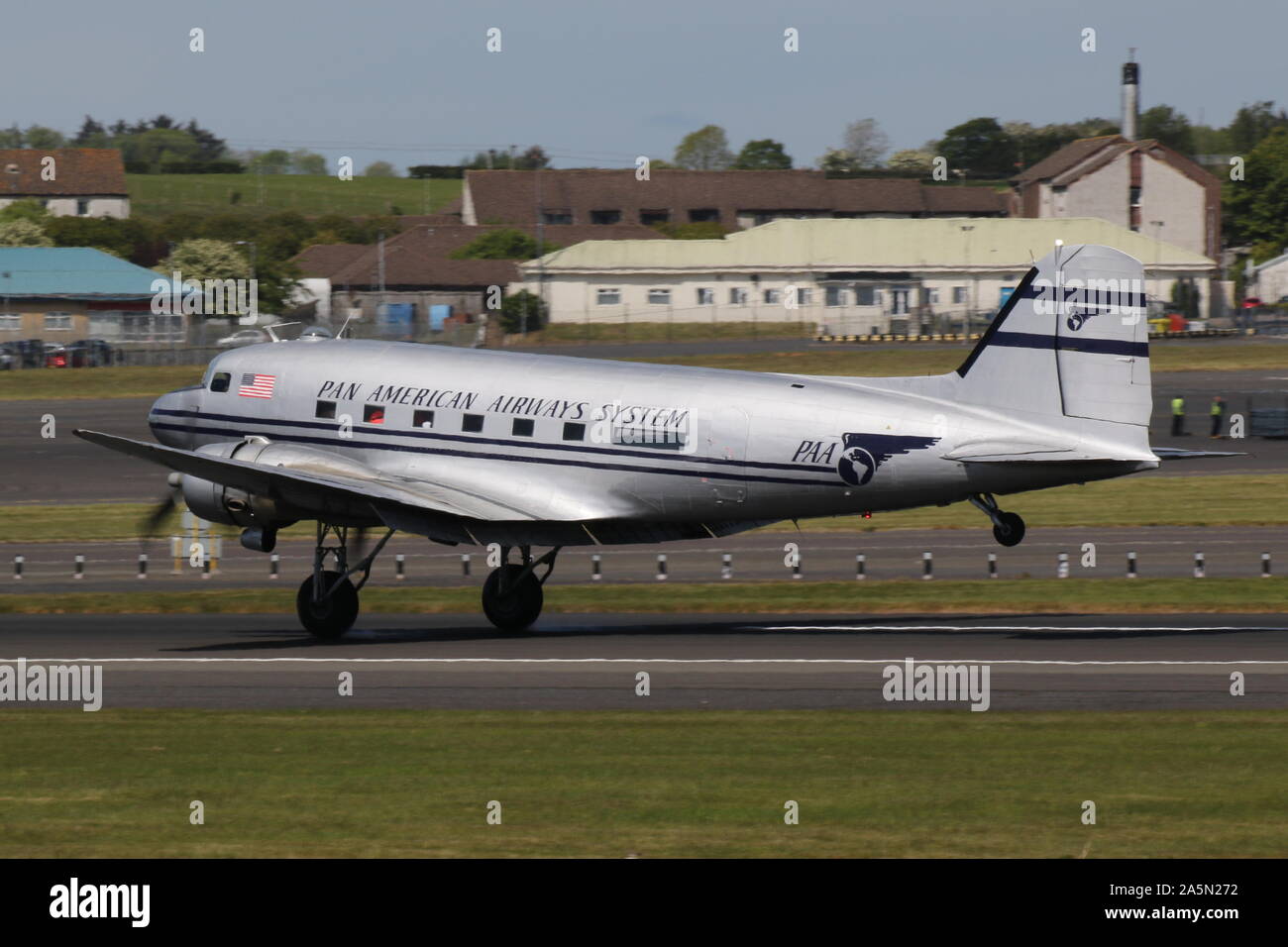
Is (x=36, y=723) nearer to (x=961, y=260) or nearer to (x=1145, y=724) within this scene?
(x=1145, y=724)

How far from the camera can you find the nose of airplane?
33000 mm

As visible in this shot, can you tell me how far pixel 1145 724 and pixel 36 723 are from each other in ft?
50.4

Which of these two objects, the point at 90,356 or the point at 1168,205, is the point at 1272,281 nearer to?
the point at 1168,205

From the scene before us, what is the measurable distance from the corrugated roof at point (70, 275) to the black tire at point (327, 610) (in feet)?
322

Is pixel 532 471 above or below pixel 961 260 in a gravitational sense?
below

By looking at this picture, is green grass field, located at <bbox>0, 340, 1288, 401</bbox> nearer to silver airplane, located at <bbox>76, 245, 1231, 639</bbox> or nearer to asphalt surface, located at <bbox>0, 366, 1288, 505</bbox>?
asphalt surface, located at <bbox>0, 366, 1288, 505</bbox>

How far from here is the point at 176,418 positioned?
3316cm

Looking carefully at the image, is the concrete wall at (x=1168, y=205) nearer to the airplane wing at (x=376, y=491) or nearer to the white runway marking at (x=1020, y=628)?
the white runway marking at (x=1020, y=628)

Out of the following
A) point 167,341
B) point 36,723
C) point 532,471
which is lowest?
point 36,723


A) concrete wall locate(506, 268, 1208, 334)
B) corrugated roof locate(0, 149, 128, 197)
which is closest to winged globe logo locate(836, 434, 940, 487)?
concrete wall locate(506, 268, 1208, 334)

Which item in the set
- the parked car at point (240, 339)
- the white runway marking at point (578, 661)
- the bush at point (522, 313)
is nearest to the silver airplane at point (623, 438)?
the white runway marking at point (578, 661)

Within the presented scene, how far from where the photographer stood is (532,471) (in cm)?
3044

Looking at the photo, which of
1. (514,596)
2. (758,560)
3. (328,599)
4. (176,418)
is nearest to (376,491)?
(328,599)
